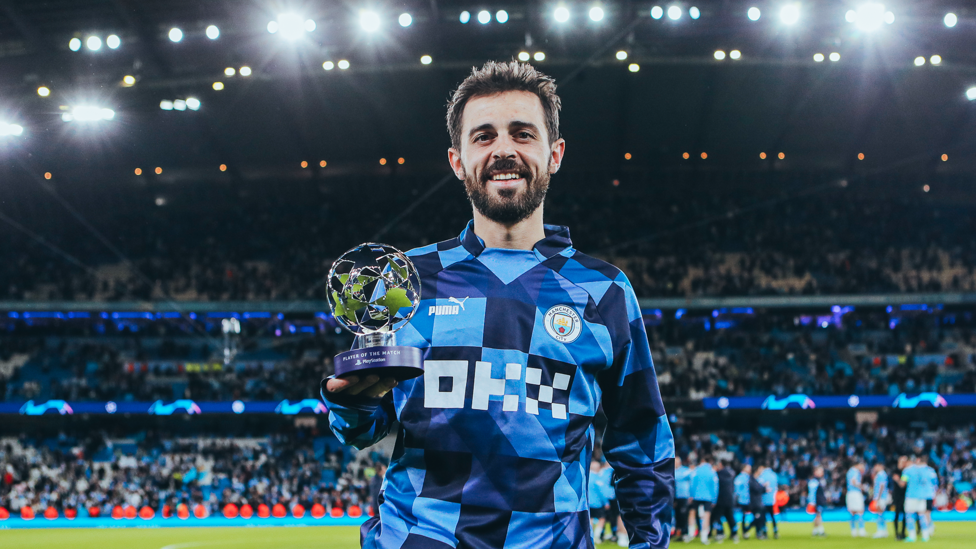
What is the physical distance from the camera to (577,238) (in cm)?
3744

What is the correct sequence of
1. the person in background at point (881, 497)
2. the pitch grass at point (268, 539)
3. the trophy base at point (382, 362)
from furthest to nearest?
1. the person in background at point (881, 497)
2. the pitch grass at point (268, 539)
3. the trophy base at point (382, 362)

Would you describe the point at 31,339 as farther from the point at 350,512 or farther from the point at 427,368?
the point at 427,368

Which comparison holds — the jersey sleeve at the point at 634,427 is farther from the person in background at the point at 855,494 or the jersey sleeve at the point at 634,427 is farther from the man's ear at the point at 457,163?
the person in background at the point at 855,494

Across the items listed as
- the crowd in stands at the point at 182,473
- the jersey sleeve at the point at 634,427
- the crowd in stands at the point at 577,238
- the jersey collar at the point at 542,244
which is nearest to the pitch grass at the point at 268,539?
the crowd in stands at the point at 182,473

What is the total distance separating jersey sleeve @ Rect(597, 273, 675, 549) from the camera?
8.21 ft

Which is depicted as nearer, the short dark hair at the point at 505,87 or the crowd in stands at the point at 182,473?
the short dark hair at the point at 505,87

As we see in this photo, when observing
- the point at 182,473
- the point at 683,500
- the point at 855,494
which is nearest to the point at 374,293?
the point at 683,500

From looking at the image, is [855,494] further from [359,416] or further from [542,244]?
[359,416]

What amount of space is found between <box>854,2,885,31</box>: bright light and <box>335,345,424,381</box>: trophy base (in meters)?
24.8

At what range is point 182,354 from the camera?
35.9 metres

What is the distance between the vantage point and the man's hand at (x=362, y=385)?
220 centimetres

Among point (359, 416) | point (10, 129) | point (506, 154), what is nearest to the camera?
point (359, 416)

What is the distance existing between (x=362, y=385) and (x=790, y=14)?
2483cm

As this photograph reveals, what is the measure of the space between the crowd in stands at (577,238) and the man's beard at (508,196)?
32093mm
